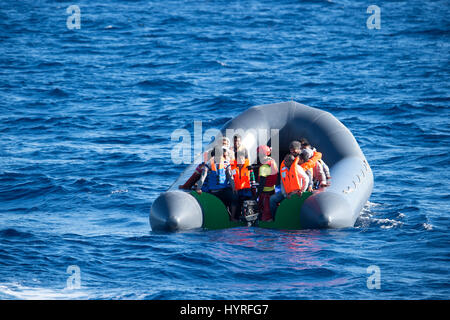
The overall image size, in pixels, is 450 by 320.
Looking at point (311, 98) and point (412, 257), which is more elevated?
point (311, 98)

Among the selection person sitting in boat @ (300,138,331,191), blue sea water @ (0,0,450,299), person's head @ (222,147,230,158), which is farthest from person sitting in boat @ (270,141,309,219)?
person's head @ (222,147,230,158)

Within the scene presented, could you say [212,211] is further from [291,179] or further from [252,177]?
[291,179]

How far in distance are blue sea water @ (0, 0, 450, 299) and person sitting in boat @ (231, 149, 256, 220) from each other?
51 cm

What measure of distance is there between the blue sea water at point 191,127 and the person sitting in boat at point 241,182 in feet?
1.67

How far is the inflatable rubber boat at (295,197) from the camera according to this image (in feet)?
34.4

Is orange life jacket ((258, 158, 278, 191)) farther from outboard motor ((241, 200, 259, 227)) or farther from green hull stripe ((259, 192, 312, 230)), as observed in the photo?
green hull stripe ((259, 192, 312, 230))

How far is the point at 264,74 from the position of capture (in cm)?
2316

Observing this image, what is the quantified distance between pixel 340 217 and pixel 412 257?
1.18 m

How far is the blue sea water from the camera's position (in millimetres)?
9398

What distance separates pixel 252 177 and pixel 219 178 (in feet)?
1.72

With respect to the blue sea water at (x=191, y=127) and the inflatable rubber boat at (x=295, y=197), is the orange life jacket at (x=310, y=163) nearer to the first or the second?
the inflatable rubber boat at (x=295, y=197)
